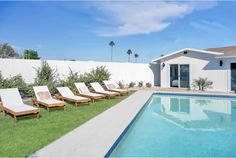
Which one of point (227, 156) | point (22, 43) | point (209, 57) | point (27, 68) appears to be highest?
point (22, 43)

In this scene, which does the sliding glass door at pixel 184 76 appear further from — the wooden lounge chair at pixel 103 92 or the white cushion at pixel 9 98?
the white cushion at pixel 9 98

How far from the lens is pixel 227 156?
5.14 m

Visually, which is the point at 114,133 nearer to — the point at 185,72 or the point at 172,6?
the point at 172,6

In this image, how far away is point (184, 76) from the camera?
1959cm

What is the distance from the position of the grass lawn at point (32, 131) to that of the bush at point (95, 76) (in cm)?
718

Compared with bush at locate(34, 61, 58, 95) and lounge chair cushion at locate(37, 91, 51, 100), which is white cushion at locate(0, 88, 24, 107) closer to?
lounge chair cushion at locate(37, 91, 51, 100)

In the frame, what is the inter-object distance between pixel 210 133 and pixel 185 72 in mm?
13157

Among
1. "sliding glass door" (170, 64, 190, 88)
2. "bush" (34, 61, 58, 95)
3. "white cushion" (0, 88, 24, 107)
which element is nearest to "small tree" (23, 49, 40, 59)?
"bush" (34, 61, 58, 95)

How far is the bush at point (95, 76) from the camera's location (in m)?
15.8

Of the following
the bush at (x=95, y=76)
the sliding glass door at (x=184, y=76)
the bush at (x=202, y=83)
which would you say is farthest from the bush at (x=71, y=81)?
the bush at (x=202, y=83)

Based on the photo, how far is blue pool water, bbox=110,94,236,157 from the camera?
17.7 ft

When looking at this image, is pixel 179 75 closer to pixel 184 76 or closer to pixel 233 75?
pixel 184 76

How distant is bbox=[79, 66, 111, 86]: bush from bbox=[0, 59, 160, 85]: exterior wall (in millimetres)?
614

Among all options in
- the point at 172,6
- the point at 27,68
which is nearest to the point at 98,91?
the point at 27,68
